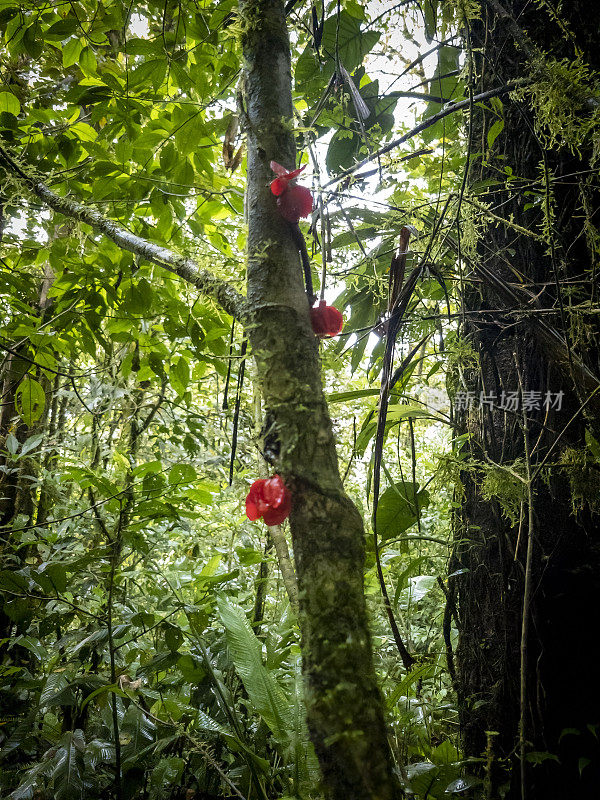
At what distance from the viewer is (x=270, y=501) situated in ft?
2.02

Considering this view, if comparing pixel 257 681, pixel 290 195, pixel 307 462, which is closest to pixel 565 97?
pixel 290 195

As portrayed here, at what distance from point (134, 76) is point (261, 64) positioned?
0.61 m

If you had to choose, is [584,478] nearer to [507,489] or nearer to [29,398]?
[507,489]

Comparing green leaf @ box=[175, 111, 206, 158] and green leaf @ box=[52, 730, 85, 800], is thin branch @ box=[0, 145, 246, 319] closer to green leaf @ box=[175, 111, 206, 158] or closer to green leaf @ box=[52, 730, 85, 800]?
green leaf @ box=[175, 111, 206, 158]

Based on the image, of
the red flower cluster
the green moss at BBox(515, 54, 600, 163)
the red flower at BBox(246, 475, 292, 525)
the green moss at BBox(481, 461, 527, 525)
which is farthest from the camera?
the green moss at BBox(481, 461, 527, 525)

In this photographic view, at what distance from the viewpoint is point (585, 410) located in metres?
0.98

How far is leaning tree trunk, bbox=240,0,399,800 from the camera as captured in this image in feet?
1.58

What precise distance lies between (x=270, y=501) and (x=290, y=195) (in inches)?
18.6

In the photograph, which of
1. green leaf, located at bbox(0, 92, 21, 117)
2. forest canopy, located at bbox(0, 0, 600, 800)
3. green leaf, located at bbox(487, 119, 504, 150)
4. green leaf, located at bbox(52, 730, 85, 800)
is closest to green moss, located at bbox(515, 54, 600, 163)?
forest canopy, located at bbox(0, 0, 600, 800)

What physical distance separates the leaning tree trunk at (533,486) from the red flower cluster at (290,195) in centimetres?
50

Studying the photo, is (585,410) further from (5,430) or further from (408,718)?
(5,430)

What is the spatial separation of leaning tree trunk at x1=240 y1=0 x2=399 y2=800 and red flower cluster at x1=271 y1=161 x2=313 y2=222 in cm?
2

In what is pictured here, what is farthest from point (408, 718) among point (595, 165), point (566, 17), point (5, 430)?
point (5, 430)

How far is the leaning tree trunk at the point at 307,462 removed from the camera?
0.48 m
